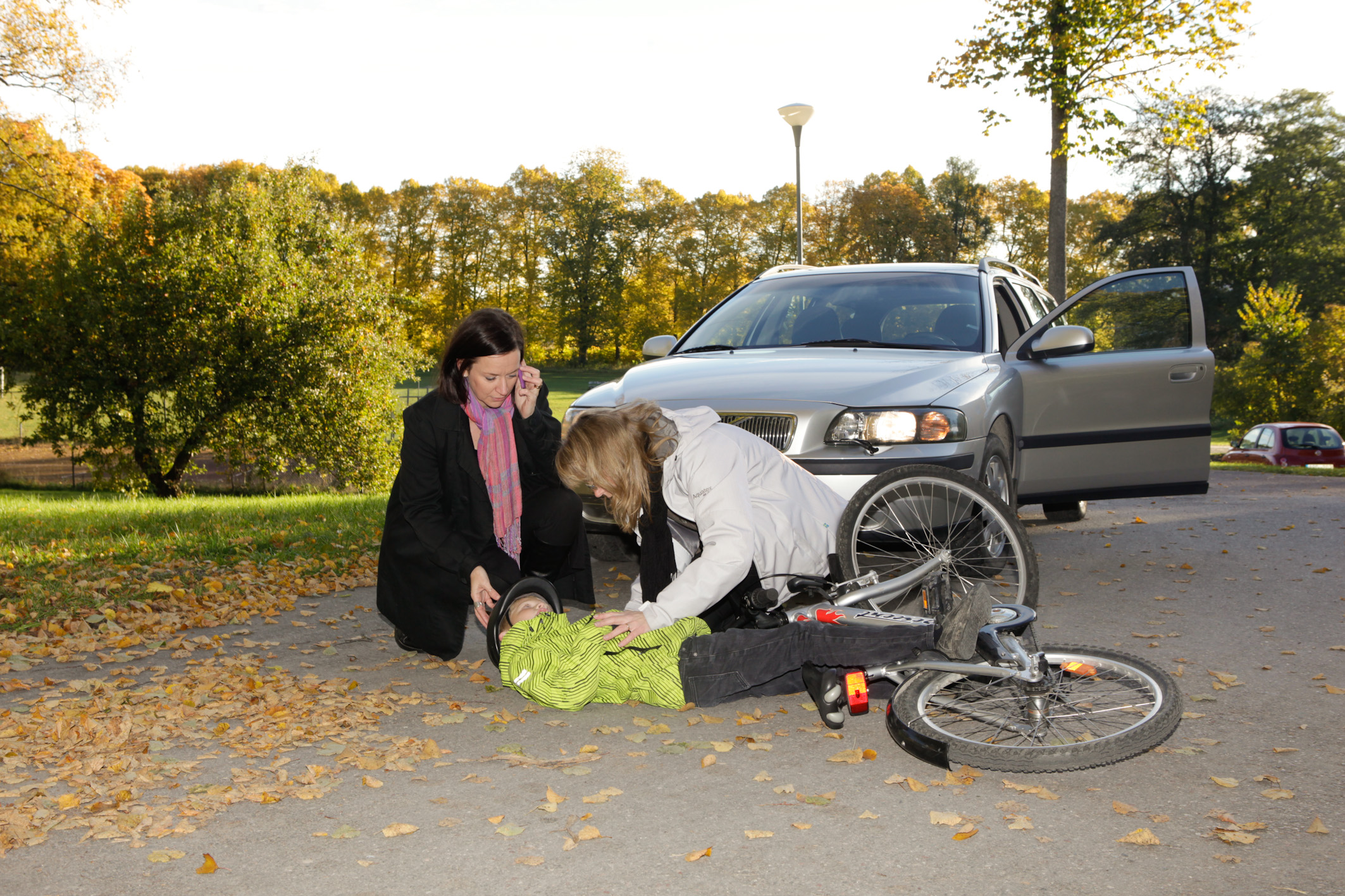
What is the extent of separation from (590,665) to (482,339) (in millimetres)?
1538

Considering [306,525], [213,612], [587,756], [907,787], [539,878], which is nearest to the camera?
[539,878]

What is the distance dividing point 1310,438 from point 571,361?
132 feet

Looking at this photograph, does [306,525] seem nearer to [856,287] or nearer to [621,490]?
[856,287]

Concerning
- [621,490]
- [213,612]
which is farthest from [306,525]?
[621,490]

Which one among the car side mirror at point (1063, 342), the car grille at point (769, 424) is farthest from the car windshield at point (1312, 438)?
the car grille at point (769, 424)

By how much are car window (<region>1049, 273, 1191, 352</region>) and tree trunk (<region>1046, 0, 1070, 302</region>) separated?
251 inches

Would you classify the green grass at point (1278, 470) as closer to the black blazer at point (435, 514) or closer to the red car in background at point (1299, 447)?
the red car in background at point (1299, 447)

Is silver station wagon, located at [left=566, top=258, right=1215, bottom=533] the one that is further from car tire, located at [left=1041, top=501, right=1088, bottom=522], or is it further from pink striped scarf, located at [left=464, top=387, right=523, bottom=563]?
car tire, located at [left=1041, top=501, right=1088, bottom=522]

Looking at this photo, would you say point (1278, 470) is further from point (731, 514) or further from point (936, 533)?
point (731, 514)

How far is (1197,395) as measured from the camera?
23.5ft

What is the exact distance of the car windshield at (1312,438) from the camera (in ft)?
81.6

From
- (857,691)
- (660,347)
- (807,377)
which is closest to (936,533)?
(807,377)

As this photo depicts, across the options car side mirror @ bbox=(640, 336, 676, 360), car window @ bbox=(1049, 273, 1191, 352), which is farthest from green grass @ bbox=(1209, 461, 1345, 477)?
car side mirror @ bbox=(640, 336, 676, 360)

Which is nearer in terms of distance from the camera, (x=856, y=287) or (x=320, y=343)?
(x=856, y=287)
